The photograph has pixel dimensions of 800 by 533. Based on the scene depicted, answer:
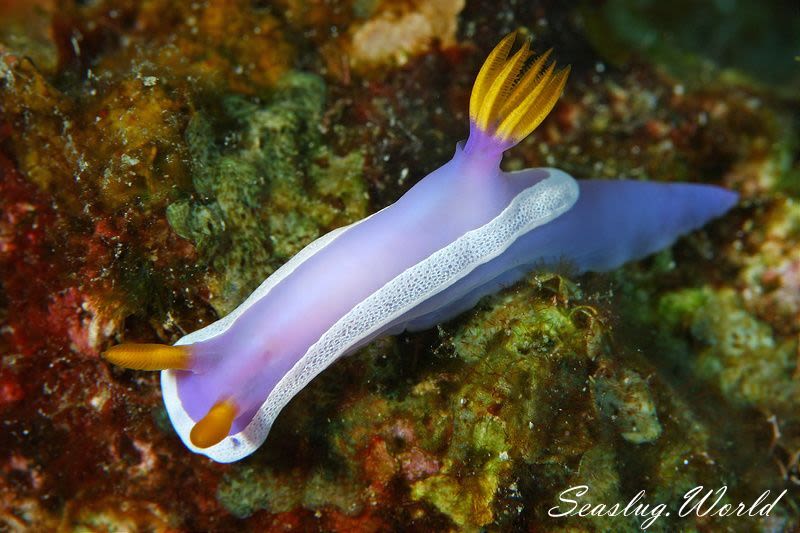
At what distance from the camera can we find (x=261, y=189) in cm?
401

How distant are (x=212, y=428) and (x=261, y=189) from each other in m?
1.82

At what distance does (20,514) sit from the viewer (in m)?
3.88

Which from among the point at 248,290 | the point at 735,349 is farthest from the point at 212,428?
the point at 735,349

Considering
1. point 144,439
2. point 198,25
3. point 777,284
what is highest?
point 198,25

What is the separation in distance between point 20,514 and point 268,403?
219 cm

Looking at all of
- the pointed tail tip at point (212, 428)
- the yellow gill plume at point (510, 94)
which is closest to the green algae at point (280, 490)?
the pointed tail tip at point (212, 428)

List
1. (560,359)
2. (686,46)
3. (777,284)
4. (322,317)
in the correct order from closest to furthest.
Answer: (322,317), (560,359), (777,284), (686,46)

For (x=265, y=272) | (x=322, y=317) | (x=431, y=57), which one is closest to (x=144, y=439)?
(x=265, y=272)

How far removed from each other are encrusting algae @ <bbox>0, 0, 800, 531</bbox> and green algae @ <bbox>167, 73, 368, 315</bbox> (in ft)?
0.05

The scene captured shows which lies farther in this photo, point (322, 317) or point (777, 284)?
point (777, 284)

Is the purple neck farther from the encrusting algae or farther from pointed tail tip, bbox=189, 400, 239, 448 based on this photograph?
pointed tail tip, bbox=189, 400, 239, 448

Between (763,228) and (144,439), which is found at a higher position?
(144,439)

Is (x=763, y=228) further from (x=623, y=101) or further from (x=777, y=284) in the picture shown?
(x=623, y=101)

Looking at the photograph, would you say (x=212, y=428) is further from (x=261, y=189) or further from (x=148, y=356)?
(x=261, y=189)
